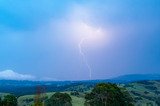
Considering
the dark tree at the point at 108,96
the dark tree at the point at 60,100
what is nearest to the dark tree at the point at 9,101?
the dark tree at the point at 60,100

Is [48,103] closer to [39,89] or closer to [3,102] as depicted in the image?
[3,102]

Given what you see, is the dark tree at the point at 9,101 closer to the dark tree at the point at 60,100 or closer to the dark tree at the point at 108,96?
the dark tree at the point at 60,100

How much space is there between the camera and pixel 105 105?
451 ft

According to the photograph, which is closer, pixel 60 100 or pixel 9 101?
pixel 9 101

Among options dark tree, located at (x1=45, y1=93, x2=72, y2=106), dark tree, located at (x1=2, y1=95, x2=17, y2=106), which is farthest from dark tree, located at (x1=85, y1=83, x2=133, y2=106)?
dark tree, located at (x1=2, y1=95, x2=17, y2=106)

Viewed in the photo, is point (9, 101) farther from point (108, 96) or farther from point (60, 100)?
point (108, 96)

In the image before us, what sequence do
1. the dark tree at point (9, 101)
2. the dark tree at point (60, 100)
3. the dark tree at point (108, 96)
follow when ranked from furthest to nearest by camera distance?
the dark tree at point (60, 100) → the dark tree at point (9, 101) → the dark tree at point (108, 96)

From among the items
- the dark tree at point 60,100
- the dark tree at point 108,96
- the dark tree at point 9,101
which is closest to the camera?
the dark tree at point 108,96

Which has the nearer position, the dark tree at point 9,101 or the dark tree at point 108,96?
the dark tree at point 108,96

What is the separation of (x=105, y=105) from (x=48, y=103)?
42412mm

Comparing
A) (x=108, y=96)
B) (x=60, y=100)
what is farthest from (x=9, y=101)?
(x=108, y=96)

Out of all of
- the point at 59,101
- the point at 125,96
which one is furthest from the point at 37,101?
the point at 59,101

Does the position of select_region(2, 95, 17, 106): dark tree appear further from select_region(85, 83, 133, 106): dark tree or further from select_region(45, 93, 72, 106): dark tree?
select_region(85, 83, 133, 106): dark tree

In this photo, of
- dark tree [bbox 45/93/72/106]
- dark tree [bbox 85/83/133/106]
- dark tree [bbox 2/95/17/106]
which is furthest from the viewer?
dark tree [bbox 45/93/72/106]
